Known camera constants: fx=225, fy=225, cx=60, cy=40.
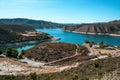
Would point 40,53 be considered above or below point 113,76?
below

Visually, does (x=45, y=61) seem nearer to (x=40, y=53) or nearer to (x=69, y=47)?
(x=40, y=53)

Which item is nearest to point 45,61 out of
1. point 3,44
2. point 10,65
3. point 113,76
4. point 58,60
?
point 58,60

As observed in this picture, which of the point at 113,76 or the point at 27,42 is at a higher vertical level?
the point at 113,76

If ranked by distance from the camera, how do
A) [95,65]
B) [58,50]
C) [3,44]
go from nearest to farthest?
[95,65] < [58,50] < [3,44]

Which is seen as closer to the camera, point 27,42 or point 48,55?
point 48,55

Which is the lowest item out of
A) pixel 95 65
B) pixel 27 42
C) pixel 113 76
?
pixel 27 42

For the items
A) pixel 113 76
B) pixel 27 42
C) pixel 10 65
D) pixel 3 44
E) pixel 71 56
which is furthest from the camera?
pixel 27 42

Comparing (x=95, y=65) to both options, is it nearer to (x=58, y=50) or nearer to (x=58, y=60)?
(x=58, y=60)

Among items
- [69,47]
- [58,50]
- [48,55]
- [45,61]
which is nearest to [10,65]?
[45,61]

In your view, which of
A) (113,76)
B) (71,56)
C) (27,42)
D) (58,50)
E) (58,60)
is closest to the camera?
(113,76)
